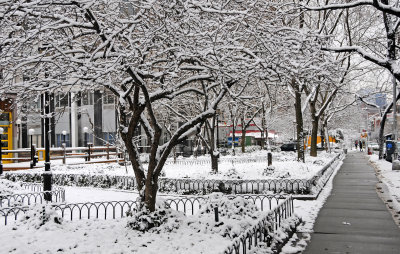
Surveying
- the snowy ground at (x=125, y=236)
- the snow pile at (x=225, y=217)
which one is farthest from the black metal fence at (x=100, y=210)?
the snow pile at (x=225, y=217)

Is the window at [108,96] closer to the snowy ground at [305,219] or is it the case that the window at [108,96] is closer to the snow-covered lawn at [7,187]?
the snow-covered lawn at [7,187]

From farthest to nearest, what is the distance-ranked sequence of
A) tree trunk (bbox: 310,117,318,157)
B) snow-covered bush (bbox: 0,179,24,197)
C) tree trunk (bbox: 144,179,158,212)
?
tree trunk (bbox: 310,117,318,157), snow-covered bush (bbox: 0,179,24,197), tree trunk (bbox: 144,179,158,212)

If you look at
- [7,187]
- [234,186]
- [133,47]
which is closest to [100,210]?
[7,187]

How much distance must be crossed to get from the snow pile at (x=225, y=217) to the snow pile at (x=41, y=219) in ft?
9.40

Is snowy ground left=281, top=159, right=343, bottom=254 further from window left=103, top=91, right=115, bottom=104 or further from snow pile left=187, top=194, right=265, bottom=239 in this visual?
window left=103, top=91, right=115, bottom=104

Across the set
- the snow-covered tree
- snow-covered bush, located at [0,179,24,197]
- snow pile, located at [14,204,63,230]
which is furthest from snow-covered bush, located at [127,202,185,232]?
snow-covered bush, located at [0,179,24,197]

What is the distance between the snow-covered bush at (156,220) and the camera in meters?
7.76

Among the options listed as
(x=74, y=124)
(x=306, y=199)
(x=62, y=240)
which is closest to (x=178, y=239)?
(x=62, y=240)

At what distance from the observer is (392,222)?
10086 mm

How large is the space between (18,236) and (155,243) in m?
2.84

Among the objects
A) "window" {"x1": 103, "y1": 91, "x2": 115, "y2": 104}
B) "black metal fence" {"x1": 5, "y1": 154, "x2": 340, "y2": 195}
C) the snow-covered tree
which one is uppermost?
"window" {"x1": 103, "y1": 91, "x2": 115, "y2": 104}

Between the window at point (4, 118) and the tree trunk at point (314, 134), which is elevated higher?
the window at point (4, 118)

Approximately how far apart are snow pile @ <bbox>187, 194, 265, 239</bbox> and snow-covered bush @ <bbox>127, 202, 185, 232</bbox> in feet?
1.37

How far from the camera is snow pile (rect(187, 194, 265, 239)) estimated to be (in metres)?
7.68
